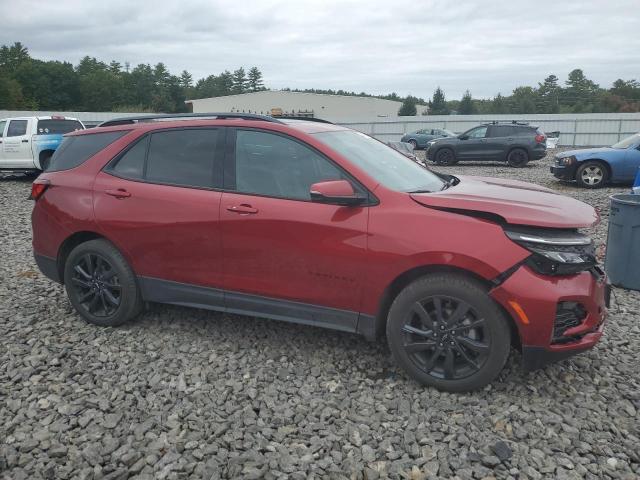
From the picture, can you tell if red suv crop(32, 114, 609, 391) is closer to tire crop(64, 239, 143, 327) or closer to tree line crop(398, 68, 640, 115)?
tire crop(64, 239, 143, 327)

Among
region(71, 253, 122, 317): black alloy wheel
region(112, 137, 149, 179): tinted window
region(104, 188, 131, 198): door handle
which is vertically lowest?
region(71, 253, 122, 317): black alloy wheel

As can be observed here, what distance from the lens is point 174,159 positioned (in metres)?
4.21

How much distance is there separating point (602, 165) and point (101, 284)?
39.5ft

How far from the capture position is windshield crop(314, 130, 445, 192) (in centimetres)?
375

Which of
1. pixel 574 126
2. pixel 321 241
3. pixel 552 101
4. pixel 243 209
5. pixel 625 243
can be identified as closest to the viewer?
pixel 321 241

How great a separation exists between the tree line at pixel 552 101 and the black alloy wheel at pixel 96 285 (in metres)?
74.8

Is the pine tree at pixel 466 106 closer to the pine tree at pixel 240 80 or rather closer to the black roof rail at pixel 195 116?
the pine tree at pixel 240 80

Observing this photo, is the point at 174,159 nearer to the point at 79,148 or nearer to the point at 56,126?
the point at 79,148

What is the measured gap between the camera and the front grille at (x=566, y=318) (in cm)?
315

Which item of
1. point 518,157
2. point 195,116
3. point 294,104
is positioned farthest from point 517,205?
point 294,104

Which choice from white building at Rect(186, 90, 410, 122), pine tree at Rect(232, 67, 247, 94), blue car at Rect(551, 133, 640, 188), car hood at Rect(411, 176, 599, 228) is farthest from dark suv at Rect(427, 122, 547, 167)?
pine tree at Rect(232, 67, 247, 94)

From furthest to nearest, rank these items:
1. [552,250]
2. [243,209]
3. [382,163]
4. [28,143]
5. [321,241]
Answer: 1. [28,143]
2. [382,163]
3. [243,209]
4. [321,241]
5. [552,250]

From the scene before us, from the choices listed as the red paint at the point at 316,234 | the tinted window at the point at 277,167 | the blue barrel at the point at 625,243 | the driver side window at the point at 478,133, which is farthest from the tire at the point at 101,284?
the driver side window at the point at 478,133

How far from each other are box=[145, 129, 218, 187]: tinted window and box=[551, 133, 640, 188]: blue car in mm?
11342
